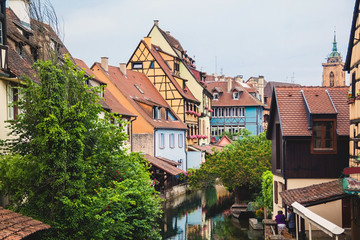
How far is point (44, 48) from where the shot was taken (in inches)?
475

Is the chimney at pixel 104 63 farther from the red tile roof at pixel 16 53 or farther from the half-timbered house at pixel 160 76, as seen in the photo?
the red tile roof at pixel 16 53

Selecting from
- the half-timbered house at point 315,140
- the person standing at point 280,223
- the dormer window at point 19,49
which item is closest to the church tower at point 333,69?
the half-timbered house at point 315,140

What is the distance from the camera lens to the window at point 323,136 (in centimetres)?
1820

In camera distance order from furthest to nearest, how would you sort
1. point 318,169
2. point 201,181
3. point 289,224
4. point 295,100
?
point 201,181
point 295,100
point 318,169
point 289,224

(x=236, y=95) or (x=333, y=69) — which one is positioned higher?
(x=333, y=69)

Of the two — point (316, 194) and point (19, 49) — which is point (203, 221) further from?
point (19, 49)

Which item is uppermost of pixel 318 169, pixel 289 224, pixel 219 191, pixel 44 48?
pixel 44 48

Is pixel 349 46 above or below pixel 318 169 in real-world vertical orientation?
above

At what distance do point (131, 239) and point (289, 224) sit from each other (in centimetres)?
598

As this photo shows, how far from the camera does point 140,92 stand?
38000 mm

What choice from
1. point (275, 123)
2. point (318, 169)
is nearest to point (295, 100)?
point (275, 123)

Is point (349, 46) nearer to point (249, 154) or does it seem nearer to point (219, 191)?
point (249, 154)

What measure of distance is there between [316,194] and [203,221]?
513 inches

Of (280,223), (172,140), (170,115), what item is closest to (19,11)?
(280,223)
